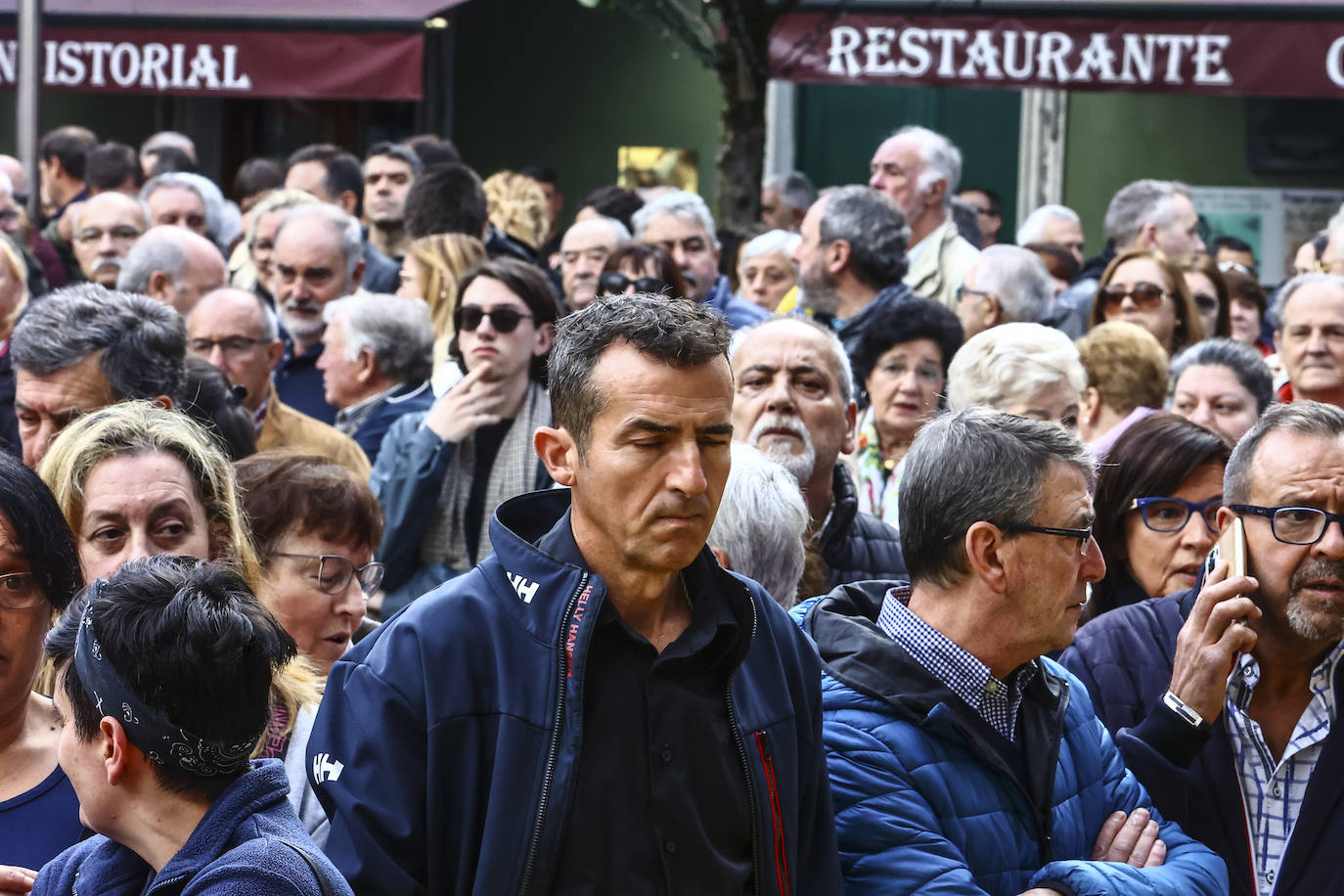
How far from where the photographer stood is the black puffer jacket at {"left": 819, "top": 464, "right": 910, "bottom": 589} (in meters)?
5.04

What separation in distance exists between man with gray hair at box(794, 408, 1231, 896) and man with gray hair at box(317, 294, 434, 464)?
3.40 meters

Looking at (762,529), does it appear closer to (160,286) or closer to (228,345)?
(228,345)

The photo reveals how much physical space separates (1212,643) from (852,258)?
12.3ft

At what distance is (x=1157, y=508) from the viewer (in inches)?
193

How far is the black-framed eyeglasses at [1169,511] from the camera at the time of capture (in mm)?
4875

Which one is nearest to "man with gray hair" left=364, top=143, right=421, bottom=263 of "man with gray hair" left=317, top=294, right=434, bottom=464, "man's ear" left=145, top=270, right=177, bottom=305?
"man's ear" left=145, top=270, right=177, bottom=305

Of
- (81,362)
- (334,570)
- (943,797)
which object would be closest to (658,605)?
(943,797)

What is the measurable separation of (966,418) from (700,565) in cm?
82

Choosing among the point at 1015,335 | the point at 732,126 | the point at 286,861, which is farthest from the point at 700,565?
the point at 732,126

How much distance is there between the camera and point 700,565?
3.01 m

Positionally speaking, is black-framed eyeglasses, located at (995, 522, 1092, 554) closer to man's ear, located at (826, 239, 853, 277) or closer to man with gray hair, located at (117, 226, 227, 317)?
man's ear, located at (826, 239, 853, 277)

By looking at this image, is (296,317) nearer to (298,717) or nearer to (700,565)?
(298,717)

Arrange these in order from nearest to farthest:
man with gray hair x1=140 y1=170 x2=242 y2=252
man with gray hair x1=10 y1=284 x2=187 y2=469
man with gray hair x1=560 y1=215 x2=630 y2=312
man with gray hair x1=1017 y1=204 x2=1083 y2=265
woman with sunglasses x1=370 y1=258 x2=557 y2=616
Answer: man with gray hair x1=10 y1=284 x2=187 y2=469 < woman with sunglasses x1=370 y1=258 x2=557 y2=616 < man with gray hair x1=560 y1=215 x2=630 y2=312 < man with gray hair x1=140 y1=170 x2=242 y2=252 < man with gray hair x1=1017 y1=204 x2=1083 y2=265

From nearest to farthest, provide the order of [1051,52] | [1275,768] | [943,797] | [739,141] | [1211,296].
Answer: [943,797], [1275,768], [1211,296], [1051,52], [739,141]
